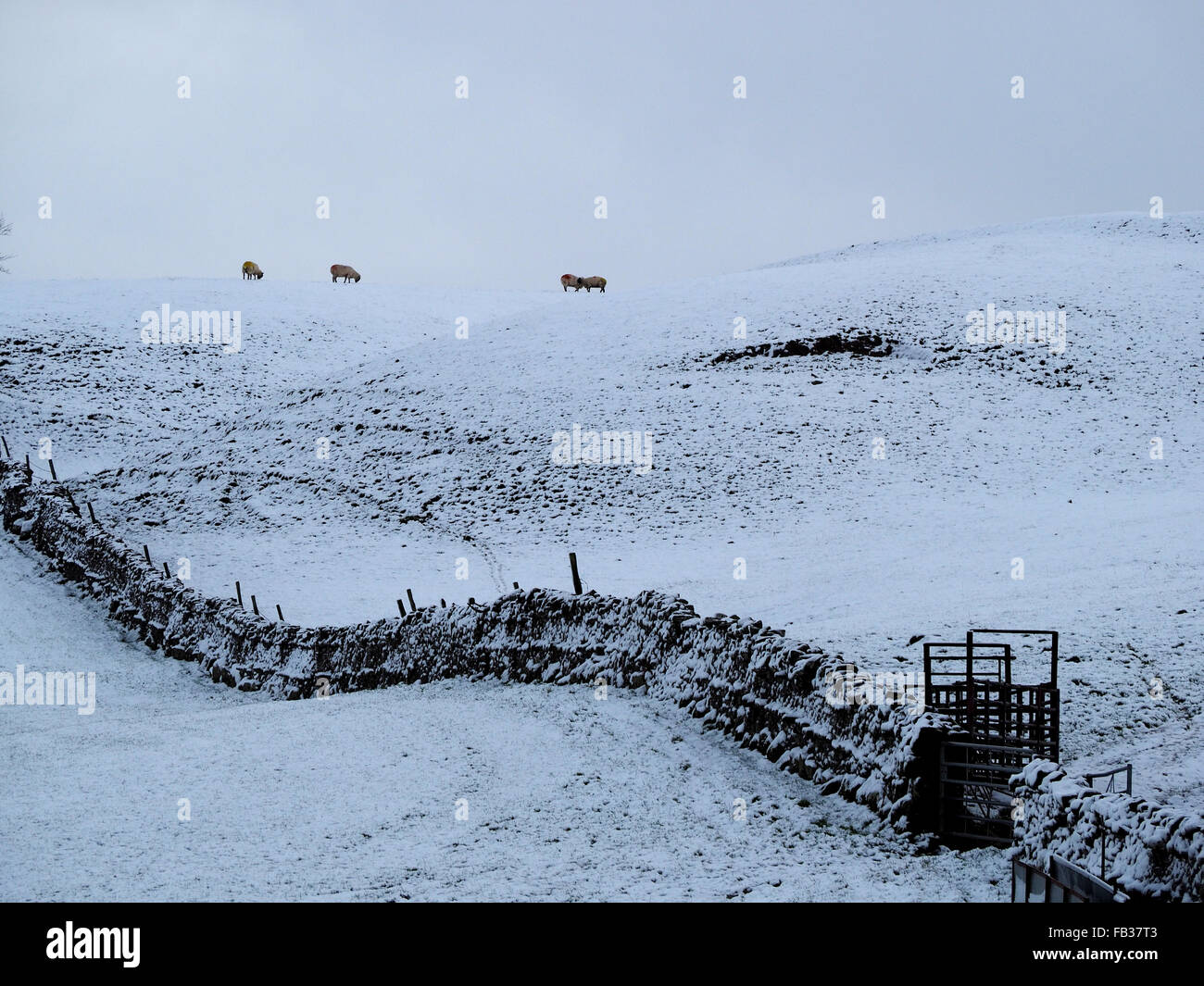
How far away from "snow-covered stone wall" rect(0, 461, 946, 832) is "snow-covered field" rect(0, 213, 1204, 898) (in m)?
0.70

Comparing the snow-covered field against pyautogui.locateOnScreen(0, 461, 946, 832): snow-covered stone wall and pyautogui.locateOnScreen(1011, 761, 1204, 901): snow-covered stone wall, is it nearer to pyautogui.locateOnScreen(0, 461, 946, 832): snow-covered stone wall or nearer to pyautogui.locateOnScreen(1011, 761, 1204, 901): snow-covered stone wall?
pyautogui.locateOnScreen(0, 461, 946, 832): snow-covered stone wall

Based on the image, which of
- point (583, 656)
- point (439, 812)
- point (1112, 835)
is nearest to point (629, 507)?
point (583, 656)

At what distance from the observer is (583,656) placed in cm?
1930

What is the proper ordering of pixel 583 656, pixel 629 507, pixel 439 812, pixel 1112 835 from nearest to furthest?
1. pixel 1112 835
2. pixel 439 812
3. pixel 583 656
4. pixel 629 507

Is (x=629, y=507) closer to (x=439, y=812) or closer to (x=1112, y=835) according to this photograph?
(x=439, y=812)

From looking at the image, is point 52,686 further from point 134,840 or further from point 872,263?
point 872,263

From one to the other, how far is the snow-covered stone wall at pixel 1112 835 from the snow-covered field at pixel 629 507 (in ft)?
2.71

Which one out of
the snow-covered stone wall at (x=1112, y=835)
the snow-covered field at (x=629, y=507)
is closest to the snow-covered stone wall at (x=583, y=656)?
the snow-covered field at (x=629, y=507)

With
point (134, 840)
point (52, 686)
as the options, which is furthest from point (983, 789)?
point (52, 686)

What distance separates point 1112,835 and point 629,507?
29156 mm

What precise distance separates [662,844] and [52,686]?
17489mm

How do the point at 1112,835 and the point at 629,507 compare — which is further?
the point at 629,507

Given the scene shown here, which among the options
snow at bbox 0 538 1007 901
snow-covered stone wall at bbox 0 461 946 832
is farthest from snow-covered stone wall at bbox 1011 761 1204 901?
snow-covered stone wall at bbox 0 461 946 832

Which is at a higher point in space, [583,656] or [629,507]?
[629,507]
